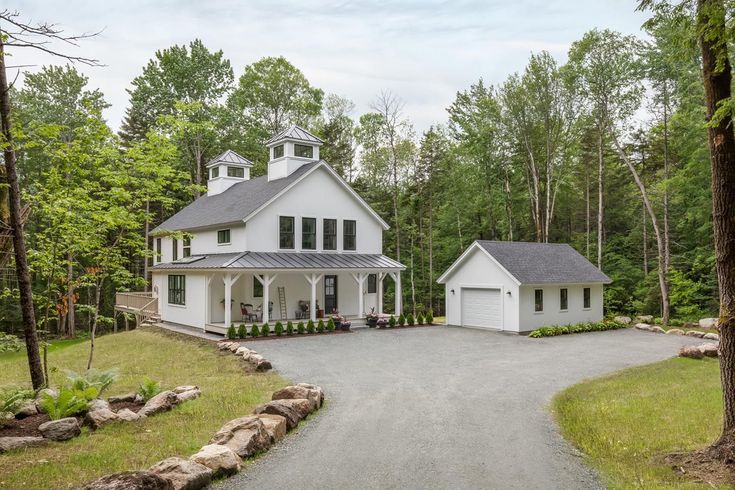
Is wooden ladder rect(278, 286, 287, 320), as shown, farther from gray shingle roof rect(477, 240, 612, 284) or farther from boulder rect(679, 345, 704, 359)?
boulder rect(679, 345, 704, 359)

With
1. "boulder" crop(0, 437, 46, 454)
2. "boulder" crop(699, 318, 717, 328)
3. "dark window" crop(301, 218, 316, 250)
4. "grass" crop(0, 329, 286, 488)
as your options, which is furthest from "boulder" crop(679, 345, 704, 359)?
"boulder" crop(0, 437, 46, 454)

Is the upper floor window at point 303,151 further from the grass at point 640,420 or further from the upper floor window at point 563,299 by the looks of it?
the grass at point 640,420

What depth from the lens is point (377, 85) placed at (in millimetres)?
32594

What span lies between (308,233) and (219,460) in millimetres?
17280

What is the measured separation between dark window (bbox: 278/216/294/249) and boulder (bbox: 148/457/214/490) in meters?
16.6

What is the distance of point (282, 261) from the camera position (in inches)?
815

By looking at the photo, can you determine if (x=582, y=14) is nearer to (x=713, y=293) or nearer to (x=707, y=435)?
(x=707, y=435)

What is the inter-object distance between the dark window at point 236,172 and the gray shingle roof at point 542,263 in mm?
14461

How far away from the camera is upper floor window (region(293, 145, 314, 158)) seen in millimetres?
24298

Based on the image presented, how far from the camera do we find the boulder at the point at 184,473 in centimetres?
531

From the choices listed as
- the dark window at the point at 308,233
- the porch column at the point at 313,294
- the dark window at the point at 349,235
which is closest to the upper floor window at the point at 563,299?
the dark window at the point at 349,235

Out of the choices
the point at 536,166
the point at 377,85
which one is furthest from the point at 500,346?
the point at 377,85

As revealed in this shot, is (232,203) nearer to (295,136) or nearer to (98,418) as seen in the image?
(295,136)

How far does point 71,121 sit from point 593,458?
110 feet
